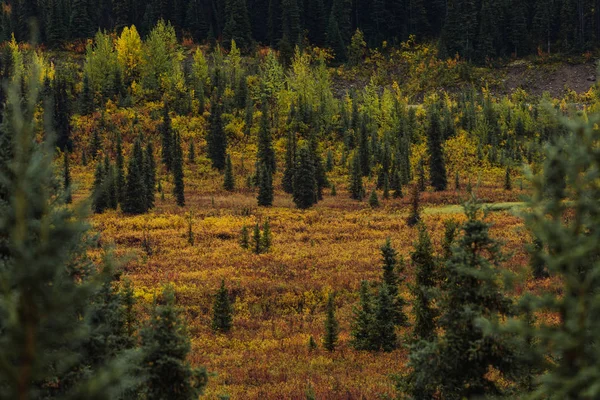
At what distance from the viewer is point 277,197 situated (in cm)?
6169

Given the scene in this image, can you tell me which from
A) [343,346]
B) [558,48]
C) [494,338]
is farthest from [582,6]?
[494,338]

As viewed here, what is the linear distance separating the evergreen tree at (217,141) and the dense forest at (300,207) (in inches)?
17.2

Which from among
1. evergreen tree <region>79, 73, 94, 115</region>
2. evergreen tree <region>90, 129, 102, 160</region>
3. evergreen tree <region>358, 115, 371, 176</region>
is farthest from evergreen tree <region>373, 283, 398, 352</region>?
evergreen tree <region>79, 73, 94, 115</region>

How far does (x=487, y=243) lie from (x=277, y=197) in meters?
52.5

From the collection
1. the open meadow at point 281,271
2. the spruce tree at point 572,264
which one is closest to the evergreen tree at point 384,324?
the open meadow at point 281,271

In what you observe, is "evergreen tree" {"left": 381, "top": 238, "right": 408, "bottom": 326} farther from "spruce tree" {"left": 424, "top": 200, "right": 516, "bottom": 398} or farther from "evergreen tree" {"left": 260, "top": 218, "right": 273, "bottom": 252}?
"evergreen tree" {"left": 260, "top": 218, "right": 273, "bottom": 252}

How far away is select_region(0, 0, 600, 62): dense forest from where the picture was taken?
115875 mm

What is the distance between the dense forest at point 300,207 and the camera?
5172 millimetres

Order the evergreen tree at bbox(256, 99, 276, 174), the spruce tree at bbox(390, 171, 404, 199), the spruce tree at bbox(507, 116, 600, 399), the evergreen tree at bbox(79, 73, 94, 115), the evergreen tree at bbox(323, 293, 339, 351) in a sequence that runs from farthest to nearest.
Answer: the evergreen tree at bbox(79, 73, 94, 115)
the evergreen tree at bbox(256, 99, 276, 174)
the spruce tree at bbox(390, 171, 404, 199)
the evergreen tree at bbox(323, 293, 339, 351)
the spruce tree at bbox(507, 116, 600, 399)

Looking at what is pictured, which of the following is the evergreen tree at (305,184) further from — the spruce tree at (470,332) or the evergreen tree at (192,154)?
the spruce tree at (470,332)

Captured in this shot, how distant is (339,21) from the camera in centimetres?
13150

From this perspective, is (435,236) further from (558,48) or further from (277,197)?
(558,48)

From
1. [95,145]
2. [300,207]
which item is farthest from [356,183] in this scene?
[95,145]

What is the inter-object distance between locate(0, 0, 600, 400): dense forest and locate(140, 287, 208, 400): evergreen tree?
4 centimetres
